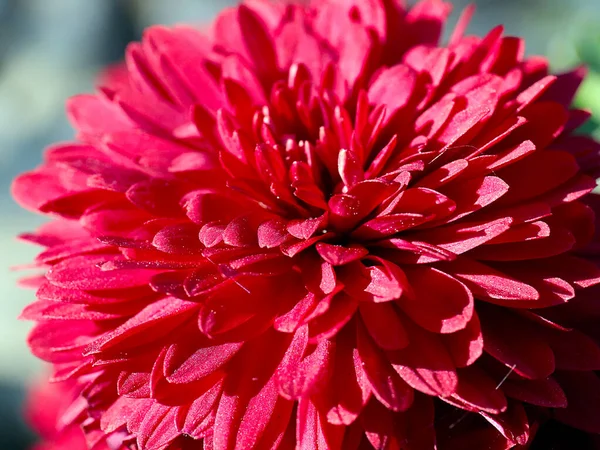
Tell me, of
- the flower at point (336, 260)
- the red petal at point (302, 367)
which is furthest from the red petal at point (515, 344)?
the red petal at point (302, 367)

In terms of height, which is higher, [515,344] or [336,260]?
[336,260]

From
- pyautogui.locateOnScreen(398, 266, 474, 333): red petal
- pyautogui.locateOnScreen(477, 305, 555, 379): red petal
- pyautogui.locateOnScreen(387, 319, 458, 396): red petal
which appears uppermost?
pyautogui.locateOnScreen(398, 266, 474, 333): red petal

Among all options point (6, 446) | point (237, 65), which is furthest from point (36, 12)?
point (237, 65)

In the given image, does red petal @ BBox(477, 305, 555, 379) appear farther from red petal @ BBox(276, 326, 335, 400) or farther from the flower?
red petal @ BBox(276, 326, 335, 400)

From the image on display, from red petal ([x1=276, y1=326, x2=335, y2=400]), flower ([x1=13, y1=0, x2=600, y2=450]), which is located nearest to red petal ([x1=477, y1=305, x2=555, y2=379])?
flower ([x1=13, y1=0, x2=600, y2=450])

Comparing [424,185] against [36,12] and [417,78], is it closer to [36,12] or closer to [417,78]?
[417,78]

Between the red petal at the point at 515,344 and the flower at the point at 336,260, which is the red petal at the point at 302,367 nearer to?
the flower at the point at 336,260

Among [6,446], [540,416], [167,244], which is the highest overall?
[167,244]

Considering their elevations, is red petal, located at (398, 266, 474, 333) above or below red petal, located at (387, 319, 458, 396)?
above
